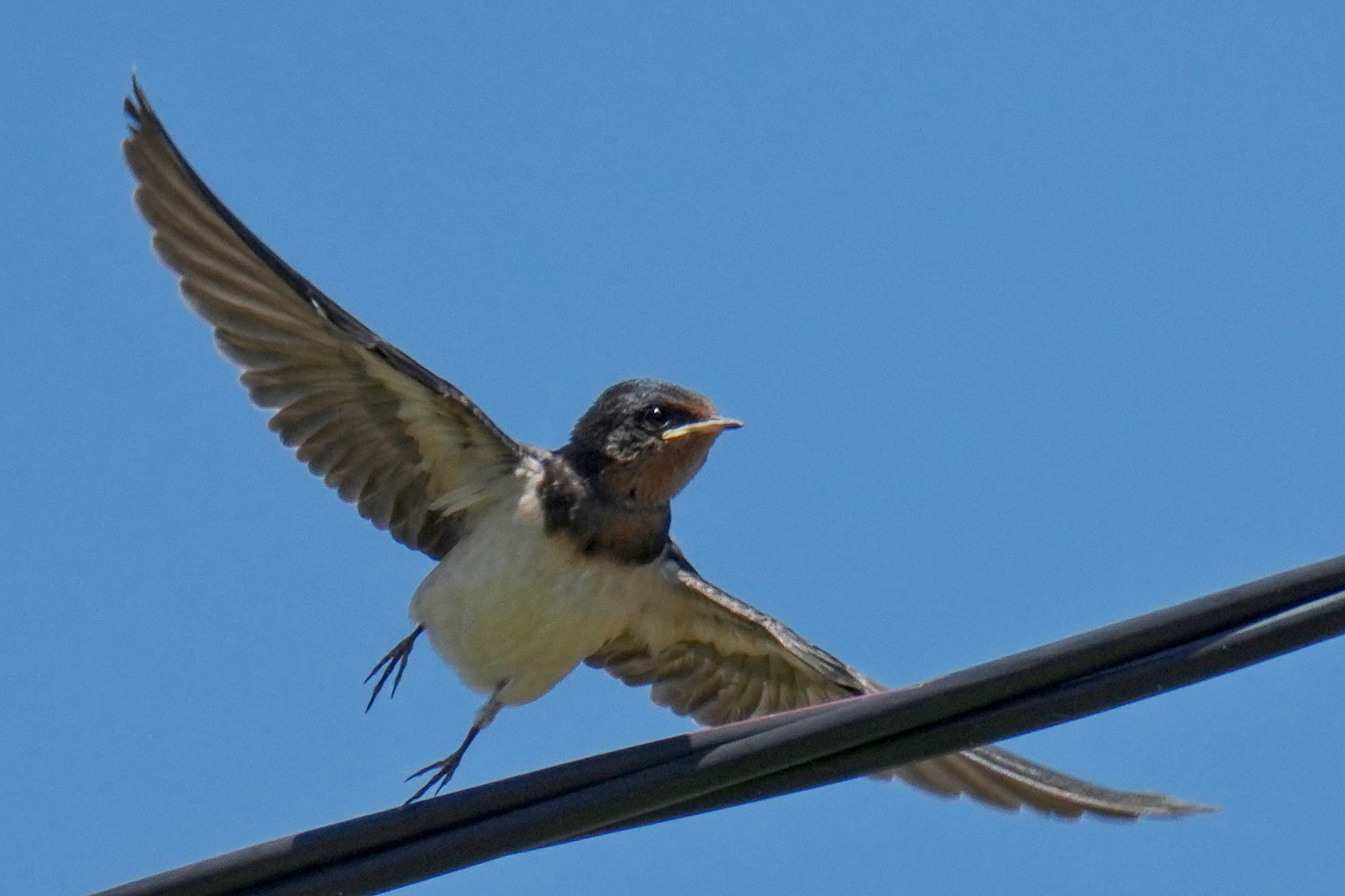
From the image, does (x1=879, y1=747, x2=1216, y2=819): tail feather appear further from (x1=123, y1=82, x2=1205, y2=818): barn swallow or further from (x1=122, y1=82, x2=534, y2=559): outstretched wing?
(x1=122, y1=82, x2=534, y2=559): outstretched wing

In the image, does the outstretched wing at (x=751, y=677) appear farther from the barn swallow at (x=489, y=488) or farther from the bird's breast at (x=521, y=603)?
the bird's breast at (x=521, y=603)

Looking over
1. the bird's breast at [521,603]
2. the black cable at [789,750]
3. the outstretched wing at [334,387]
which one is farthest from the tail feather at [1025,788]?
the black cable at [789,750]

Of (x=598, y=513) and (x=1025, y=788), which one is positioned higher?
(x=598, y=513)

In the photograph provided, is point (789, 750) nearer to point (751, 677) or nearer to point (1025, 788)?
point (1025, 788)

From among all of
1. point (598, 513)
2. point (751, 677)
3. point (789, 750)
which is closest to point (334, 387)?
point (598, 513)

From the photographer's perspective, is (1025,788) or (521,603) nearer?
(521,603)
